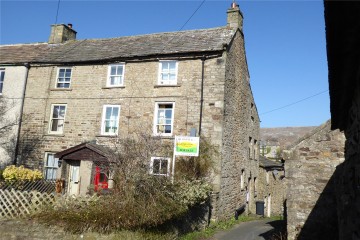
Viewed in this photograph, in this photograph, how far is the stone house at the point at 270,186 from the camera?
25.9m

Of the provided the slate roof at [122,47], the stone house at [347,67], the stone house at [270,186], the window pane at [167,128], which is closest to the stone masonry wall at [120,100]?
the window pane at [167,128]

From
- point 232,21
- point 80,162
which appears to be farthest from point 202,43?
point 80,162

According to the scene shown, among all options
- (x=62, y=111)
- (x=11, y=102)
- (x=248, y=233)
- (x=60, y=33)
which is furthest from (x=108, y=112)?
(x=248, y=233)

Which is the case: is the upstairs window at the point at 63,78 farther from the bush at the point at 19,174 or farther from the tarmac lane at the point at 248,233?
the tarmac lane at the point at 248,233

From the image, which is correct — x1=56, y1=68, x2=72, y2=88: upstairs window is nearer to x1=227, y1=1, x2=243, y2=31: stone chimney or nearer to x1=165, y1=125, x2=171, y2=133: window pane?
x1=165, y1=125, x2=171, y2=133: window pane

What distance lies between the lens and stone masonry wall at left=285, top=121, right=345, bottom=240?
386 inches

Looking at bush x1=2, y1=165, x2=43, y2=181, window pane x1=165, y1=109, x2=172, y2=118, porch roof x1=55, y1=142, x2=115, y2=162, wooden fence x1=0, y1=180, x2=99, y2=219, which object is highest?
window pane x1=165, y1=109, x2=172, y2=118

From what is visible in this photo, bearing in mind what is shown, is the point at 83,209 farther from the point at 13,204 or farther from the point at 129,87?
the point at 129,87

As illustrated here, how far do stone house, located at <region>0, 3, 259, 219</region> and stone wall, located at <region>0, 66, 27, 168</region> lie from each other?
0.54 m

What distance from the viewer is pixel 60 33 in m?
24.3

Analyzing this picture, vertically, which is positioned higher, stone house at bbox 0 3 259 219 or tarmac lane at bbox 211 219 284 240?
stone house at bbox 0 3 259 219

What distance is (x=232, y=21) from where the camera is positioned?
65.7 feet

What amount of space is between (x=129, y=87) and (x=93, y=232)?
1058cm

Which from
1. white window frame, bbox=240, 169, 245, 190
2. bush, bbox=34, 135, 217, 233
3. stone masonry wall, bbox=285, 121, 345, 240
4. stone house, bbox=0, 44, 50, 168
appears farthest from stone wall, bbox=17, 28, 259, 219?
stone masonry wall, bbox=285, 121, 345, 240
